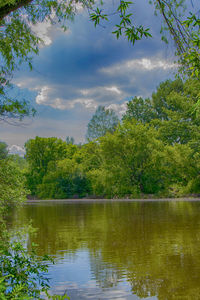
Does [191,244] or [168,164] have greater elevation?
[168,164]

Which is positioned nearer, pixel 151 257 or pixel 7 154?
pixel 7 154

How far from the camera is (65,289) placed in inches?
238

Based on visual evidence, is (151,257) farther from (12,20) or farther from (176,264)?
(12,20)

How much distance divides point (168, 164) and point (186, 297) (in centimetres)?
3192

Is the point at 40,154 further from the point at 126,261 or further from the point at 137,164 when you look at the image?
the point at 126,261

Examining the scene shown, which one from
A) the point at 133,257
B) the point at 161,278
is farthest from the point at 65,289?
the point at 133,257

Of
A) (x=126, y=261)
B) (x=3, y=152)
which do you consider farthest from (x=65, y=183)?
(x=3, y=152)

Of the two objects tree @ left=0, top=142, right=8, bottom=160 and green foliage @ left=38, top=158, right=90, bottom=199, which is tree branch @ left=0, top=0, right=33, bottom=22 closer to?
tree @ left=0, top=142, right=8, bottom=160

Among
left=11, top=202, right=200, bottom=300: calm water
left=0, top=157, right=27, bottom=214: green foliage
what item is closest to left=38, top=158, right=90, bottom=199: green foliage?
left=11, top=202, right=200, bottom=300: calm water

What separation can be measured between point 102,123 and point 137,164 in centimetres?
1717

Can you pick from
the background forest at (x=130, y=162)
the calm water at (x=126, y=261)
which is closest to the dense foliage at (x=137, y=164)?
the background forest at (x=130, y=162)

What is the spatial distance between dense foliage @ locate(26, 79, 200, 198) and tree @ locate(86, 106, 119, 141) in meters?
6.65

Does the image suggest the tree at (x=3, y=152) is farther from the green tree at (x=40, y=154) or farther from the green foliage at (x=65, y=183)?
the green tree at (x=40, y=154)

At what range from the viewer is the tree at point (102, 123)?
53.0 m
